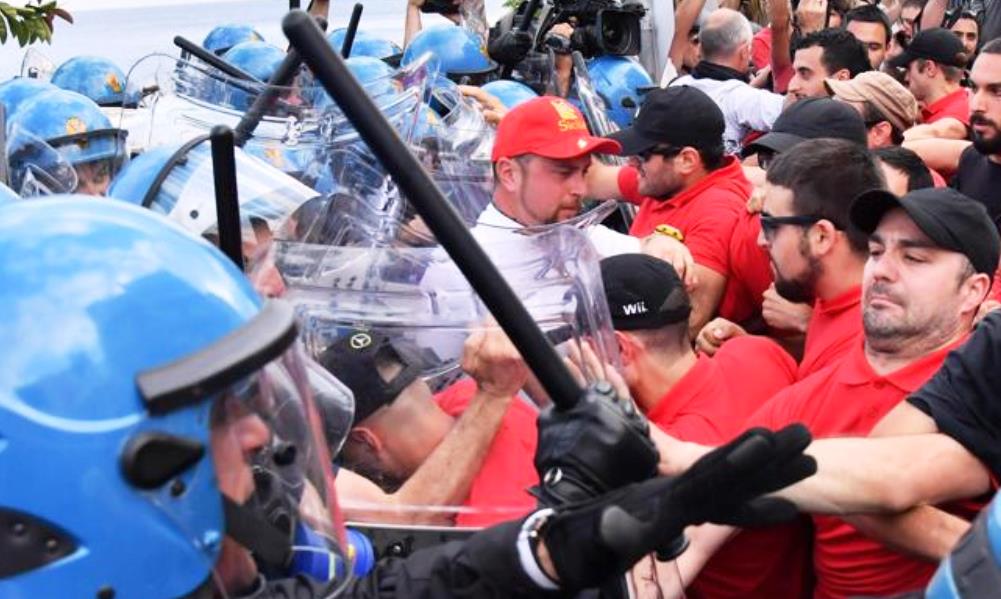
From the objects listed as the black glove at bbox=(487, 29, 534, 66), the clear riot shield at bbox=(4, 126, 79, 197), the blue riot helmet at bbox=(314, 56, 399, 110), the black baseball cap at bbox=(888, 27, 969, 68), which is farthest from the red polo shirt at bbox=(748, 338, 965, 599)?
the black glove at bbox=(487, 29, 534, 66)

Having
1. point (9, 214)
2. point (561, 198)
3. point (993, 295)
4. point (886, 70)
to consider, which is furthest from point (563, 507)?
point (886, 70)

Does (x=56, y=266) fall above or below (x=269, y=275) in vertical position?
above

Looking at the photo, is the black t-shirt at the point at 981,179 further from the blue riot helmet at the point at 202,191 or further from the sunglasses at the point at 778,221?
the blue riot helmet at the point at 202,191

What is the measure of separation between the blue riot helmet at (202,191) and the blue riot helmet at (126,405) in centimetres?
140

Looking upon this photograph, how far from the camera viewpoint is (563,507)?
1.85 m

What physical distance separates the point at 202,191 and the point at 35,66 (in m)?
6.61

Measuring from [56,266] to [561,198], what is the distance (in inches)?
124

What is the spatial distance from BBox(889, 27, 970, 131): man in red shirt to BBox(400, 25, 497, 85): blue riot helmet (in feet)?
7.83

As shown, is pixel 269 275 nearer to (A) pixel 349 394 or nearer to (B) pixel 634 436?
(A) pixel 349 394

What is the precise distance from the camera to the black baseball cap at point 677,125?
4.93m

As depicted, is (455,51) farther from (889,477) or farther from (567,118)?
(889,477)

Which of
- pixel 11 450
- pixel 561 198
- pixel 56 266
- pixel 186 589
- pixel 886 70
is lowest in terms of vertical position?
pixel 886 70

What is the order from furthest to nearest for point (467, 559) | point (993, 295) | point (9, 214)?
1. point (993, 295)
2. point (467, 559)
3. point (9, 214)

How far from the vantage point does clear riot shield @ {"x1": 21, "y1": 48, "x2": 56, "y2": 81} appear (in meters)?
8.94
